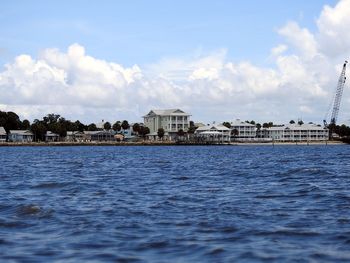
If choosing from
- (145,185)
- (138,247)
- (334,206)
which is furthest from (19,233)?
(145,185)

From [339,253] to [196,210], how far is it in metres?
9.09

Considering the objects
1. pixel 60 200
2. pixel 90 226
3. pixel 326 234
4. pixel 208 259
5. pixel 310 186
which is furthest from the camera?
pixel 310 186

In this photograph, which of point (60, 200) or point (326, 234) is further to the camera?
point (60, 200)

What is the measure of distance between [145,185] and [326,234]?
67.7 ft

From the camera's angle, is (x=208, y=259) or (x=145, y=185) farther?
(x=145, y=185)

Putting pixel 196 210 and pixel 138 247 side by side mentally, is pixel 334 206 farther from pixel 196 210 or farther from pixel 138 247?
pixel 138 247


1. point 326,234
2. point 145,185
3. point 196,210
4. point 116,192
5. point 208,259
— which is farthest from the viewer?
point 145,185

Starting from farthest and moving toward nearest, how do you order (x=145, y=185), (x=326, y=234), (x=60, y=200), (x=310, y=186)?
(x=145, y=185), (x=310, y=186), (x=60, y=200), (x=326, y=234)

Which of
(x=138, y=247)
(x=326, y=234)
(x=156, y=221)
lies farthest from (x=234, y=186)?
(x=138, y=247)

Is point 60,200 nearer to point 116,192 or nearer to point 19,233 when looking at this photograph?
point 116,192

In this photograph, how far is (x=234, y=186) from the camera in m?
35.8

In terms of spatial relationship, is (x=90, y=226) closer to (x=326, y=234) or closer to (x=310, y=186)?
(x=326, y=234)

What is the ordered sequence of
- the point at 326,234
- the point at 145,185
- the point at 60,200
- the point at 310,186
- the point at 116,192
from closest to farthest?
the point at 326,234, the point at 60,200, the point at 116,192, the point at 310,186, the point at 145,185

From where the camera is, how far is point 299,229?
18906 mm
